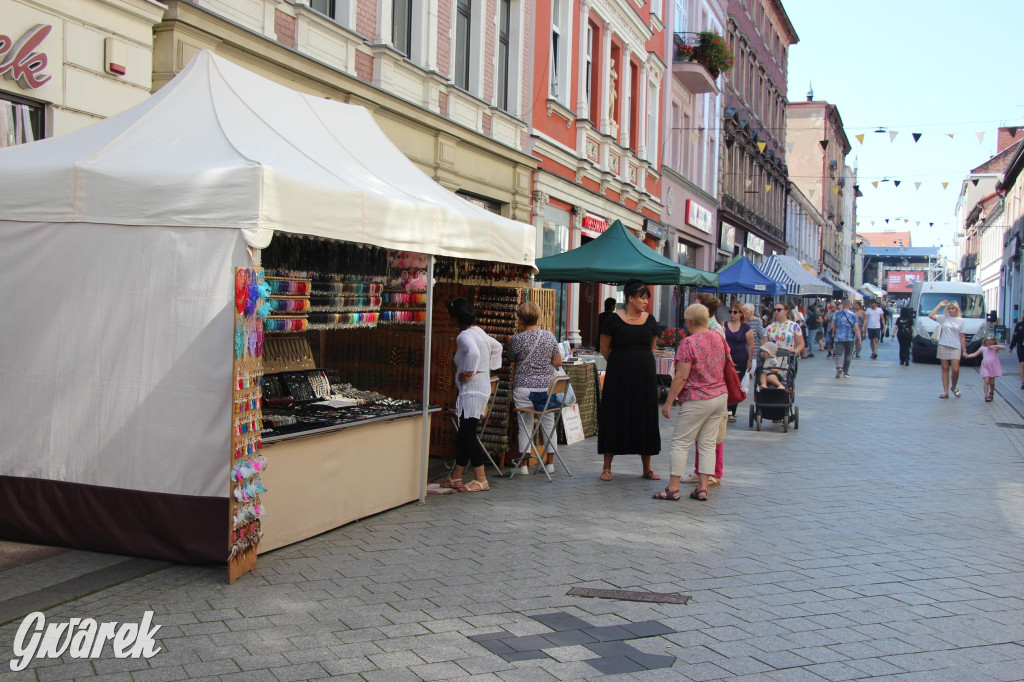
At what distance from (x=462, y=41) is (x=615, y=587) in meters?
11.6

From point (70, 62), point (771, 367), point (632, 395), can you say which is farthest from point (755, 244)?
point (70, 62)

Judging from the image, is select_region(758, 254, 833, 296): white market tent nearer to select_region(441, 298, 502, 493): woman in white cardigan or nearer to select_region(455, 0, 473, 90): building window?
select_region(455, 0, 473, 90): building window

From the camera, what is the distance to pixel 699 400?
26.6 ft

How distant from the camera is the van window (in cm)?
3103

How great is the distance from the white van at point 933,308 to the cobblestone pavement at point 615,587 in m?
21.5

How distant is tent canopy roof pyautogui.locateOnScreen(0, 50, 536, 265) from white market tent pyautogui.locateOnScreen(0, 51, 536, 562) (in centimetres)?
1

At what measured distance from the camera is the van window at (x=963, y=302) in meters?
31.0

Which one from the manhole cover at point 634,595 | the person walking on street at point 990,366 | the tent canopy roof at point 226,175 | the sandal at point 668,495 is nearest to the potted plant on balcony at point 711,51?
the person walking on street at point 990,366

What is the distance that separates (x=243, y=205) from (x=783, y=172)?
155 feet

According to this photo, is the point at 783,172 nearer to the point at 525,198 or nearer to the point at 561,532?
the point at 525,198

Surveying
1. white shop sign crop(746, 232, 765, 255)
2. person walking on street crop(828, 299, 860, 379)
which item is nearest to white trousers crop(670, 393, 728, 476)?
person walking on street crop(828, 299, 860, 379)

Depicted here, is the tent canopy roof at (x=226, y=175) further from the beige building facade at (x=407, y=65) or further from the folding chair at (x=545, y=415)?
the beige building facade at (x=407, y=65)

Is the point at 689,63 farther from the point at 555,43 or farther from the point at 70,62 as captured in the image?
the point at 70,62

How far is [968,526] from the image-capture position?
7.35 meters
